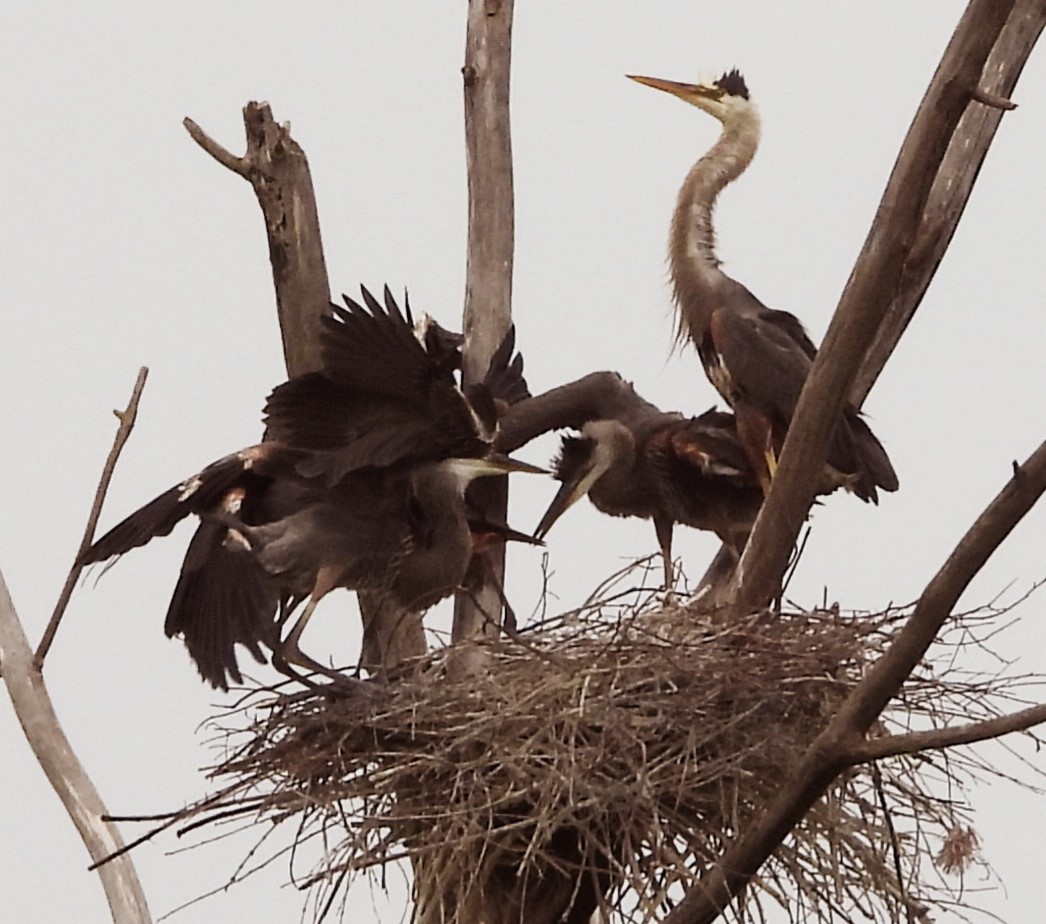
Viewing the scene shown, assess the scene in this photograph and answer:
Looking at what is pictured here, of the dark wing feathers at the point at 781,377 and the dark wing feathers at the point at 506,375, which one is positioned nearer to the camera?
the dark wing feathers at the point at 781,377

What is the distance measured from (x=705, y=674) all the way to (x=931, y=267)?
0.61 m

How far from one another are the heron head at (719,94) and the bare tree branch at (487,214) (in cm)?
31

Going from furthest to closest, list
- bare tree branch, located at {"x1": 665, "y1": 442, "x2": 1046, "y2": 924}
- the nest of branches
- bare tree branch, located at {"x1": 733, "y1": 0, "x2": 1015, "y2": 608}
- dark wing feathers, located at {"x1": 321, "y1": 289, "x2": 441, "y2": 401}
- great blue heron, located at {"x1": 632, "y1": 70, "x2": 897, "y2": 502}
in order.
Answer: great blue heron, located at {"x1": 632, "y1": 70, "x2": 897, "y2": 502}, dark wing feathers, located at {"x1": 321, "y1": 289, "x2": 441, "y2": 401}, the nest of branches, bare tree branch, located at {"x1": 733, "y1": 0, "x2": 1015, "y2": 608}, bare tree branch, located at {"x1": 665, "y1": 442, "x2": 1046, "y2": 924}

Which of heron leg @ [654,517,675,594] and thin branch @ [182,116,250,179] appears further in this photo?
heron leg @ [654,517,675,594]

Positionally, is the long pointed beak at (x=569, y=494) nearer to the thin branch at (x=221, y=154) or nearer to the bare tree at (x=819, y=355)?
the bare tree at (x=819, y=355)

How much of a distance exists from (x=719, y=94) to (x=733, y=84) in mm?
29

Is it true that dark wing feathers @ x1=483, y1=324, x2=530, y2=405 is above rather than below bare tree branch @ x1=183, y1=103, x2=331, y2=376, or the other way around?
below

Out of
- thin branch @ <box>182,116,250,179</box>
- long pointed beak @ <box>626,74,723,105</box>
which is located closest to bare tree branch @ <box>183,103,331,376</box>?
thin branch @ <box>182,116,250,179</box>

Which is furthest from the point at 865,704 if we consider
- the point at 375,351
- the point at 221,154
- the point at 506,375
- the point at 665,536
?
the point at 221,154

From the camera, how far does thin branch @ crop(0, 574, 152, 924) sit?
221 centimetres

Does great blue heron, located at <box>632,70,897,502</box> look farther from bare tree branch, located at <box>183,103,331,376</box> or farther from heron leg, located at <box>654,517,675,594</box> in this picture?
bare tree branch, located at <box>183,103,331,376</box>

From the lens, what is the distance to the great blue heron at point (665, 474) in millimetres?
2342

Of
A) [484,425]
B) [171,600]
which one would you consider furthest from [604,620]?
[171,600]

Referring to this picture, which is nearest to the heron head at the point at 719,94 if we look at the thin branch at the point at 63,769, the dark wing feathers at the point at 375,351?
the dark wing feathers at the point at 375,351
